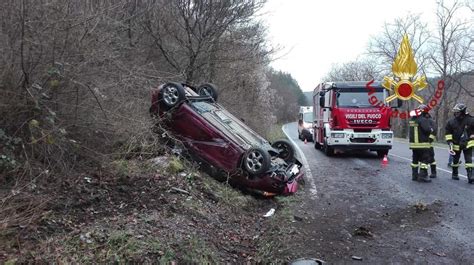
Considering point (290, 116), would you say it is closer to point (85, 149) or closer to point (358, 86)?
point (358, 86)

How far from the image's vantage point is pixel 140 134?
778 centimetres

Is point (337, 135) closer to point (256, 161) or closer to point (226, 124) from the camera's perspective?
point (226, 124)

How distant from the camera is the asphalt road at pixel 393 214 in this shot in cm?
534

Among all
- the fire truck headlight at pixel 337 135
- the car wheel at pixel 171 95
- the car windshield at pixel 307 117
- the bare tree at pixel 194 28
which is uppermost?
the bare tree at pixel 194 28

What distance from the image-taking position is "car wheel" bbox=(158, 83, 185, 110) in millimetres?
8359

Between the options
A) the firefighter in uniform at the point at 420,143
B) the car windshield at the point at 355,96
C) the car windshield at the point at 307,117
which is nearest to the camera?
the firefighter in uniform at the point at 420,143

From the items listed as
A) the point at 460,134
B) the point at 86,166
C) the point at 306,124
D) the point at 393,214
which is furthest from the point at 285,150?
the point at 306,124

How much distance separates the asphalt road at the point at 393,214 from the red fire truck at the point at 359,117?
3046 millimetres

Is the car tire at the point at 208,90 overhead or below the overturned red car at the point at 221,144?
overhead

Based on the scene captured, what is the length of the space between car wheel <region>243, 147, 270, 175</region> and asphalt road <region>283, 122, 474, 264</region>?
3.21 ft

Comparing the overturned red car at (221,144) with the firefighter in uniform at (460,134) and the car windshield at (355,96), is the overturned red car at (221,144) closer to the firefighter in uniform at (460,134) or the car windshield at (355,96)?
the firefighter in uniform at (460,134)

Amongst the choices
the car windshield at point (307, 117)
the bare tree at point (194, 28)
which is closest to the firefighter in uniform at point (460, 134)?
the bare tree at point (194, 28)

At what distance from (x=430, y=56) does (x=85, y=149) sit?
51.1 meters

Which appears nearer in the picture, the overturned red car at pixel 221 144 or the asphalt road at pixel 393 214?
the asphalt road at pixel 393 214
